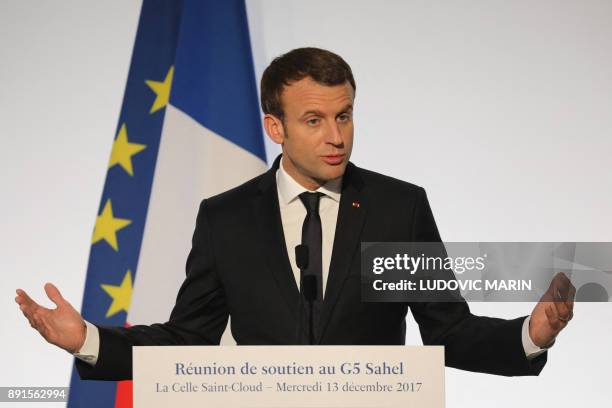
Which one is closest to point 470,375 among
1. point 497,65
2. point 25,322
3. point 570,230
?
point 570,230

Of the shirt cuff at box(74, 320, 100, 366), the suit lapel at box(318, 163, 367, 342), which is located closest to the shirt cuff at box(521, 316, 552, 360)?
the suit lapel at box(318, 163, 367, 342)

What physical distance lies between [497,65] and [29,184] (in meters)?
2.24

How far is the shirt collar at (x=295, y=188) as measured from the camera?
2309 millimetres

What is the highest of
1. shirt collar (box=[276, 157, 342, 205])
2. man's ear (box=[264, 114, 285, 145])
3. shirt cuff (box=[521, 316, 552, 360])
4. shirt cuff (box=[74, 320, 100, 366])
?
man's ear (box=[264, 114, 285, 145])

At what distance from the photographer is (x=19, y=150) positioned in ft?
12.8

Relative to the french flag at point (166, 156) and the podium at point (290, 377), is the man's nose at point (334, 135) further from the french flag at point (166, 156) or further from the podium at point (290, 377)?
the french flag at point (166, 156)

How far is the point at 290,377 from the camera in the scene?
1.75m

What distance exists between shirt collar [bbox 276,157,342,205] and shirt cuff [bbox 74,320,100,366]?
2.11 ft

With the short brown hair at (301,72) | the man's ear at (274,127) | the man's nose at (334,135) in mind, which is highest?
the short brown hair at (301,72)

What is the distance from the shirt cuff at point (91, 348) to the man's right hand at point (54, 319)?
1.9 inches

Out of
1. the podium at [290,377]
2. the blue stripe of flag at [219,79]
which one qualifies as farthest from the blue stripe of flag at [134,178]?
the podium at [290,377]

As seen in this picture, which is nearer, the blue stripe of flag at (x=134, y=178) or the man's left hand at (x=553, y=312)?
the man's left hand at (x=553, y=312)

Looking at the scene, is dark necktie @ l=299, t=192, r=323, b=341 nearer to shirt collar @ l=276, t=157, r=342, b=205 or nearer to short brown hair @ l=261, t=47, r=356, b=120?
shirt collar @ l=276, t=157, r=342, b=205

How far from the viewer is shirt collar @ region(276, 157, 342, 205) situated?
7.57ft
